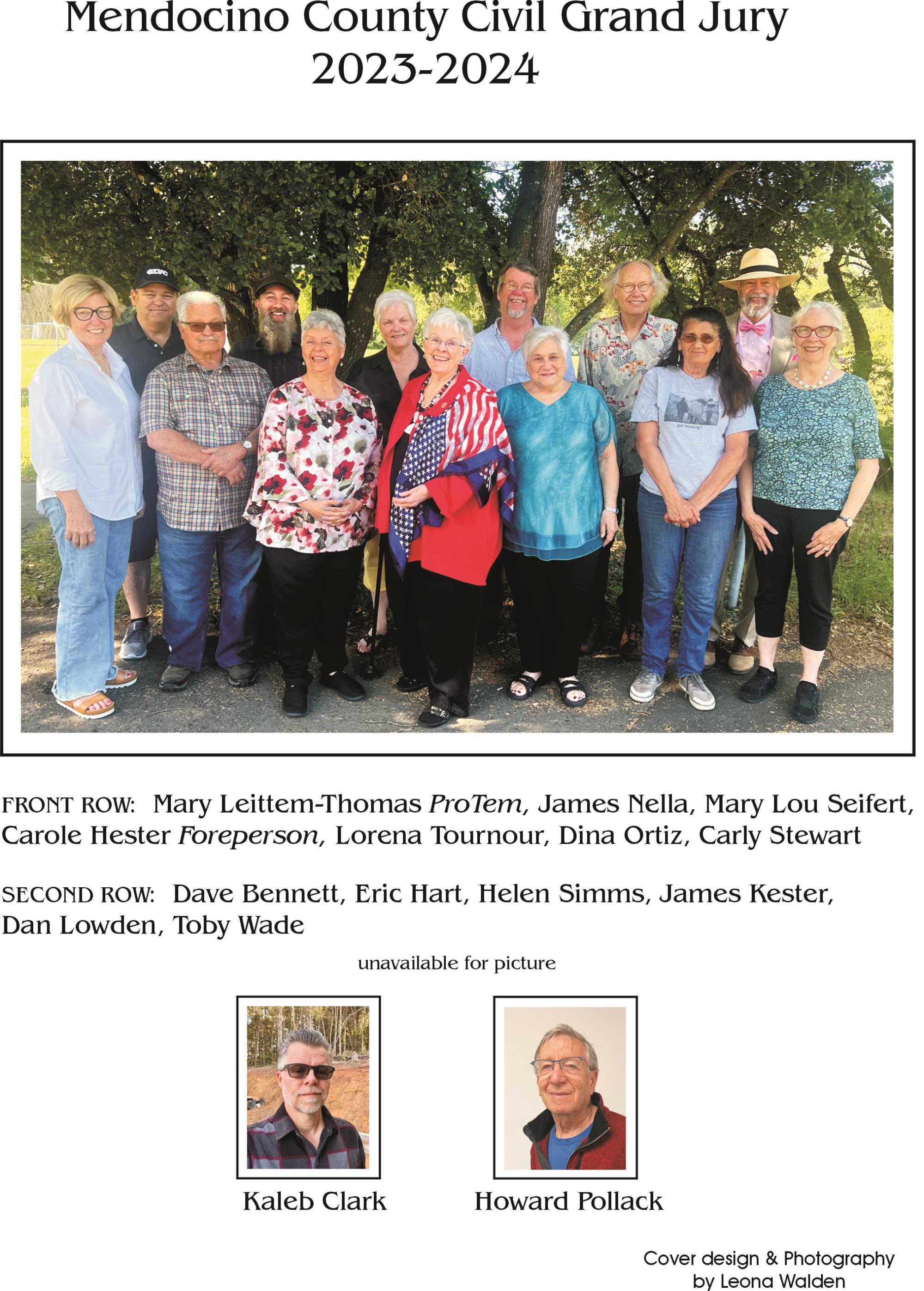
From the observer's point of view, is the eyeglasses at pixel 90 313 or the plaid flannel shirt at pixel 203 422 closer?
the eyeglasses at pixel 90 313

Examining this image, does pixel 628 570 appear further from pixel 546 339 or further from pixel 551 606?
pixel 546 339

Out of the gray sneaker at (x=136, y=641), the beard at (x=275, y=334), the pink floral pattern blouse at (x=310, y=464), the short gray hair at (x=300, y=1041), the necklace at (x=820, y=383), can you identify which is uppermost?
the beard at (x=275, y=334)

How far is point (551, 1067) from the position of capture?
10.4 ft

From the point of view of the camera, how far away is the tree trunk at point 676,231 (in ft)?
17.5

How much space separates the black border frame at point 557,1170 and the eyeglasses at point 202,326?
9.91 ft

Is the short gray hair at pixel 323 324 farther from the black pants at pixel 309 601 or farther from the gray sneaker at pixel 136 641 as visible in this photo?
the gray sneaker at pixel 136 641

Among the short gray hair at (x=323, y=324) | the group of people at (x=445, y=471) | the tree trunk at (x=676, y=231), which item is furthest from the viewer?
the tree trunk at (x=676, y=231)

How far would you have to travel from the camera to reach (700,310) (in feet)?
12.8

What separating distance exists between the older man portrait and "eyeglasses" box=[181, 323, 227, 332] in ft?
10.5

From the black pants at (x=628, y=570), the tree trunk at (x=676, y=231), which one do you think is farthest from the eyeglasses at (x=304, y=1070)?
the tree trunk at (x=676, y=231)

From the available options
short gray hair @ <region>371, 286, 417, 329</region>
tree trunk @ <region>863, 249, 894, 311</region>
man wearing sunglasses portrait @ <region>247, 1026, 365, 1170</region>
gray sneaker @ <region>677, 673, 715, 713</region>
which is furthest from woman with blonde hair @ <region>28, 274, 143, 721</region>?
tree trunk @ <region>863, 249, 894, 311</region>

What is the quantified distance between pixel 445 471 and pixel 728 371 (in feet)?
4.32

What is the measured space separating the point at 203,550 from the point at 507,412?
1.59m
